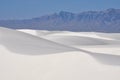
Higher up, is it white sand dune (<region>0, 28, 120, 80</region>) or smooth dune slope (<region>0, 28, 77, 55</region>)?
smooth dune slope (<region>0, 28, 77, 55</region>)

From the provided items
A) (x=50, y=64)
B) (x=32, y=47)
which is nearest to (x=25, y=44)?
(x=32, y=47)

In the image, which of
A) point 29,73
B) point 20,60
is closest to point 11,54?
point 20,60

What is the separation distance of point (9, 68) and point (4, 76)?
20.0 inches

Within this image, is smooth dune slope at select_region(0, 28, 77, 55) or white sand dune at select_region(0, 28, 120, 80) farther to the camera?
smooth dune slope at select_region(0, 28, 77, 55)

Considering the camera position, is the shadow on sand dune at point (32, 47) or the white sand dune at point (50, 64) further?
the shadow on sand dune at point (32, 47)

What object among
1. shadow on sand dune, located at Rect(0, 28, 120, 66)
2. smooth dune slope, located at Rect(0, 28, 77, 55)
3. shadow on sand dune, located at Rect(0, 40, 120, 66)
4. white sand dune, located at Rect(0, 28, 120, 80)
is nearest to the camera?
white sand dune, located at Rect(0, 28, 120, 80)

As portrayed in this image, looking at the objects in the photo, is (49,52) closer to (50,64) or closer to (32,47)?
(32,47)

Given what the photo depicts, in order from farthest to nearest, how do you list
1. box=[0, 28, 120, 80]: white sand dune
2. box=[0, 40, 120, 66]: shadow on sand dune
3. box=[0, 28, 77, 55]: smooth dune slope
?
box=[0, 28, 77, 55]: smooth dune slope
box=[0, 40, 120, 66]: shadow on sand dune
box=[0, 28, 120, 80]: white sand dune

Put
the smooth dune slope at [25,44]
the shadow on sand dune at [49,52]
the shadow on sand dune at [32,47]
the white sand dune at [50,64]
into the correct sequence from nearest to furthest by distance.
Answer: the white sand dune at [50,64] < the shadow on sand dune at [49,52] < the shadow on sand dune at [32,47] < the smooth dune slope at [25,44]

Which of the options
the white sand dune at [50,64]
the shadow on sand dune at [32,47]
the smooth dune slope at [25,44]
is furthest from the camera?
the smooth dune slope at [25,44]

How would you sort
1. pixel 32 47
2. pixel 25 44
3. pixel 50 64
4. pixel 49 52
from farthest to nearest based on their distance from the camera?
pixel 25 44 < pixel 32 47 < pixel 49 52 < pixel 50 64

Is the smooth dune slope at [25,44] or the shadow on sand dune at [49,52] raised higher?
the smooth dune slope at [25,44]

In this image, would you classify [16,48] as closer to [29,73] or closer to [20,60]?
[20,60]

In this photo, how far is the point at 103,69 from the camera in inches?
374
